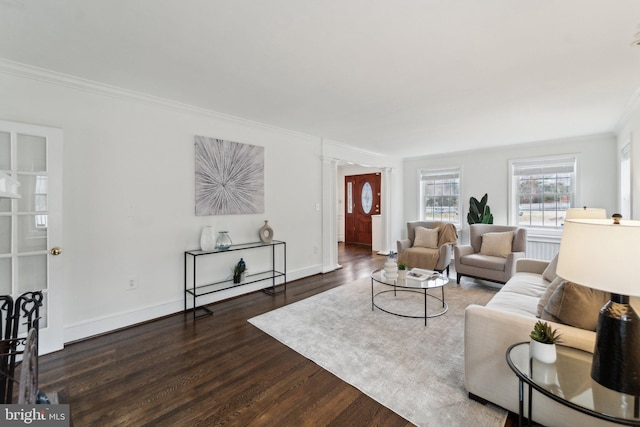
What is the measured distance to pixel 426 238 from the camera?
502 centimetres

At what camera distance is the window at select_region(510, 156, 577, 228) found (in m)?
5.00

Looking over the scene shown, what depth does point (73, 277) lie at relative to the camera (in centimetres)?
260

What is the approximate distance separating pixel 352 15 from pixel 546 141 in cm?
508

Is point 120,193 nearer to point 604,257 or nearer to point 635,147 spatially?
point 604,257

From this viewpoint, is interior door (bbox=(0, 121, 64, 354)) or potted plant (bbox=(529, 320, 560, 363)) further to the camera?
interior door (bbox=(0, 121, 64, 354))

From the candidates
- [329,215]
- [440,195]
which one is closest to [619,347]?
[329,215]

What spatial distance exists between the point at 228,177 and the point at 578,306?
11.5 feet

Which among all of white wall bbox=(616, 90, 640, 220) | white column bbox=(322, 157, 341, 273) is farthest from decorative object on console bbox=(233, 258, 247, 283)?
white wall bbox=(616, 90, 640, 220)

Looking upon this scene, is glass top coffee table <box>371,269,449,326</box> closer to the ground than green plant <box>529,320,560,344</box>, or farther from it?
closer to the ground

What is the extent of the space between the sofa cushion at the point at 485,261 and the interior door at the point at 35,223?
15.8 ft

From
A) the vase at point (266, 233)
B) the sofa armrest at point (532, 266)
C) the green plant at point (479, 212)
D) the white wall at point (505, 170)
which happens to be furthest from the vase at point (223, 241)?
the white wall at point (505, 170)

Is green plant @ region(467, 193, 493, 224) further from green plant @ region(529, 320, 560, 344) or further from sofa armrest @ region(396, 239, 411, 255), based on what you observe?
green plant @ region(529, 320, 560, 344)

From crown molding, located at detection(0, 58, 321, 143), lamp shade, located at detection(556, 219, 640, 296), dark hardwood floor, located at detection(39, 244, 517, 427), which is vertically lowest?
dark hardwood floor, located at detection(39, 244, 517, 427)

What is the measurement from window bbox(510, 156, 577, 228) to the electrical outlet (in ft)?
20.3
